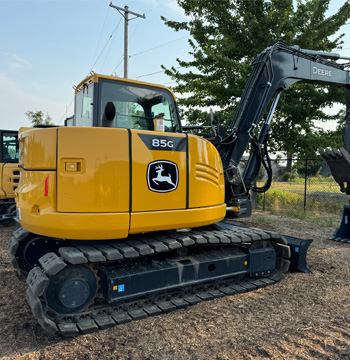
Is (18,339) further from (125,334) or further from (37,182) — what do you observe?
(37,182)

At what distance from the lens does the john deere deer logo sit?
3727mm

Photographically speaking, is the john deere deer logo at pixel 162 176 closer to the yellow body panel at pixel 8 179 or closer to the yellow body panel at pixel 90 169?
the yellow body panel at pixel 90 169

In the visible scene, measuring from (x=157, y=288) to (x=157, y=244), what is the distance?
506mm

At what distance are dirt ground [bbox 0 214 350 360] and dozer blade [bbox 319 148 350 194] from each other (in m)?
3.05

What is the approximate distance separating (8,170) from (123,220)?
702 centimetres

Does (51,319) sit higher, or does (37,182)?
(37,182)

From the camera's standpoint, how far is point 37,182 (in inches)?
141

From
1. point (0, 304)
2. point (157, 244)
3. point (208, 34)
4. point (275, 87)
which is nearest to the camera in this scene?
point (157, 244)

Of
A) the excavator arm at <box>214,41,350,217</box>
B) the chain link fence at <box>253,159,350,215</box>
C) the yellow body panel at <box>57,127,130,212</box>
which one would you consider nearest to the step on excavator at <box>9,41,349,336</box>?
the yellow body panel at <box>57,127,130,212</box>

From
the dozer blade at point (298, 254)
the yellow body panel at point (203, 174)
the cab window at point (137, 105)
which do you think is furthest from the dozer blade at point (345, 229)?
the cab window at point (137, 105)

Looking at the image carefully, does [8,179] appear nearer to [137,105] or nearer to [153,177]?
[137,105]

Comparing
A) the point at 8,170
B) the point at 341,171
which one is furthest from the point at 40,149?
the point at 8,170

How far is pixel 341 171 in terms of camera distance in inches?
280

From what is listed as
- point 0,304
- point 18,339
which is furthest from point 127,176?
point 0,304
